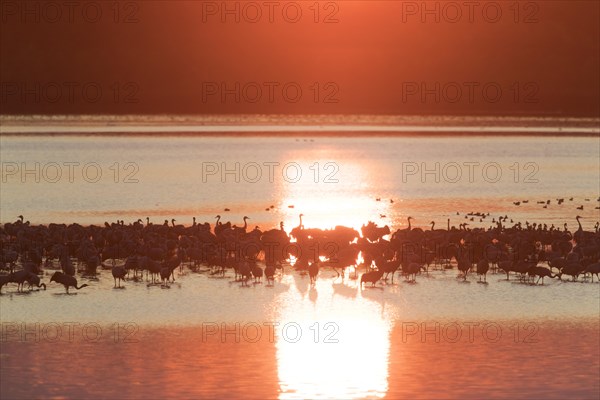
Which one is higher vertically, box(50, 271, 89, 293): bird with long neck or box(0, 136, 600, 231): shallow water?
box(0, 136, 600, 231): shallow water

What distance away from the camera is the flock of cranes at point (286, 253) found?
25.3m

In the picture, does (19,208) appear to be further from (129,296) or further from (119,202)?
(129,296)

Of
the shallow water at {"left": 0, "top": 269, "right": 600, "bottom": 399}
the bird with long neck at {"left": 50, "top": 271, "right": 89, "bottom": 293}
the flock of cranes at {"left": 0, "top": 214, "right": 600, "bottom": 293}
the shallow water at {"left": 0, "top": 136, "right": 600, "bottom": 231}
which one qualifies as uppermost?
the shallow water at {"left": 0, "top": 136, "right": 600, "bottom": 231}

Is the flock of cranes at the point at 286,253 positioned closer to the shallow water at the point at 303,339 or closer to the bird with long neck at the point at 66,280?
the bird with long neck at the point at 66,280

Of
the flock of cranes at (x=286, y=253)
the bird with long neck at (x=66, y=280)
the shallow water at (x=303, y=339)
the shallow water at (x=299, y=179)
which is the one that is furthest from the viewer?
the shallow water at (x=299, y=179)

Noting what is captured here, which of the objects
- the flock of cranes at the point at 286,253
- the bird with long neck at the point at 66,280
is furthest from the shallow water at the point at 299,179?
the bird with long neck at the point at 66,280

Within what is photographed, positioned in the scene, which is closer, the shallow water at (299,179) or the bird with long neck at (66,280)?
the bird with long neck at (66,280)

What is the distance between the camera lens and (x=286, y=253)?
91.4ft

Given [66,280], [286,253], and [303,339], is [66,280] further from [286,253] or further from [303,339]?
[303,339]

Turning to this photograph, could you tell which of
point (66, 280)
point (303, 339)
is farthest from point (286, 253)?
point (303, 339)

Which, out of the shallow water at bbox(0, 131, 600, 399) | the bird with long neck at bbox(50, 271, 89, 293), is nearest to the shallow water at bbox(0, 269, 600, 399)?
the shallow water at bbox(0, 131, 600, 399)

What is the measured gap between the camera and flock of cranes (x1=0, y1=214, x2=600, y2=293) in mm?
25312

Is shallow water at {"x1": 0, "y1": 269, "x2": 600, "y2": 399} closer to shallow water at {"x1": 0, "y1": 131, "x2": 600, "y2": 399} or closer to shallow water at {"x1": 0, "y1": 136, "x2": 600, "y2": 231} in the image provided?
shallow water at {"x1": 0, "y1": 131, "x2": 600, "y2": 399}

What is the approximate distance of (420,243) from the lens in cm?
2798
